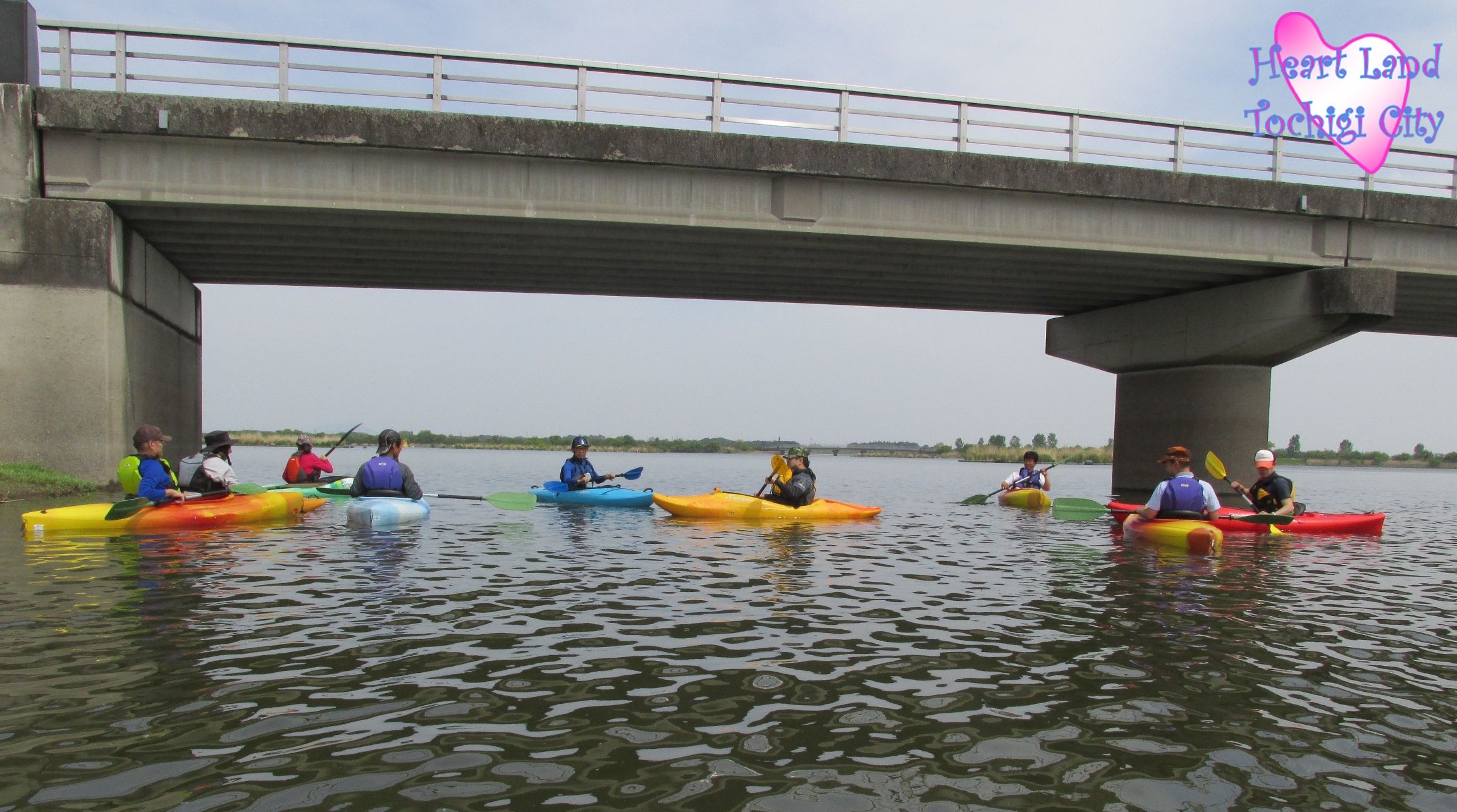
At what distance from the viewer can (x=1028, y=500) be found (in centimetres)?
1848

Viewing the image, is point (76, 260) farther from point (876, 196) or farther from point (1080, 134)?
point (1080, 134)

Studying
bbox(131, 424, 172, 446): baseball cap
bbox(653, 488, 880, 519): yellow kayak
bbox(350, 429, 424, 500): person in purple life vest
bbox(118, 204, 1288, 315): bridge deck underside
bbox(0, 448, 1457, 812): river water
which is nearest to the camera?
bbox(0, 448, 1457, 812): river water

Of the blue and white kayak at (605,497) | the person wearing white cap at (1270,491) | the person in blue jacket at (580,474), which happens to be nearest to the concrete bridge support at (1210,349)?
the person wearing white cap at (1270,491)

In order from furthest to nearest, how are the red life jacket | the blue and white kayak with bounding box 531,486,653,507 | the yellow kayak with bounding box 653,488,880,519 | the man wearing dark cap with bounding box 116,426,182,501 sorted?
the red life jacket < the blue and white kayak with bounding box 531,486,653,507 < the yellow kayak with bounding box 653,488,880,519 < the man wearing dark cap with bounding box 116,426,182,501

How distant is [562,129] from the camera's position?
1547 cm

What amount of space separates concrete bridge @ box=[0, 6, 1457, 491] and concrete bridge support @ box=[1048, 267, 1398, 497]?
2.9 inches

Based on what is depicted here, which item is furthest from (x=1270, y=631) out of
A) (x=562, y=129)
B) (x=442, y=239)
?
(x=442, y=239)

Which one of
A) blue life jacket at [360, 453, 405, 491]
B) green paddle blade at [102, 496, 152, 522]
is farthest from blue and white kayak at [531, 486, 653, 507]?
green paddle blade at [102, 496, 152, 522]

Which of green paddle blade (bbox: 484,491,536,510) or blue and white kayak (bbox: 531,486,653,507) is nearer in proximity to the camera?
green paddle blade (bbox: 484,491,536,510)

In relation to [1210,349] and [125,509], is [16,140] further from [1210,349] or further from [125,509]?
[1210,349]

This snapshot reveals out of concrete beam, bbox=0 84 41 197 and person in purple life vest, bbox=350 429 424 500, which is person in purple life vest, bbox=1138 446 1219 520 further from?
concrete beam, bbox=0 84 41 197

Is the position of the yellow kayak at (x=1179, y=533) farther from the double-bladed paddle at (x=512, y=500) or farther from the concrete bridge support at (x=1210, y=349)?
the concrete bridge support at (x=1210, y=349)

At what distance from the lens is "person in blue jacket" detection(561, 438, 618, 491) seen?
16.5 m

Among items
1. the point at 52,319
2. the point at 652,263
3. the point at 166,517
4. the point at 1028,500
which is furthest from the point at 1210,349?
the point at 52,319
